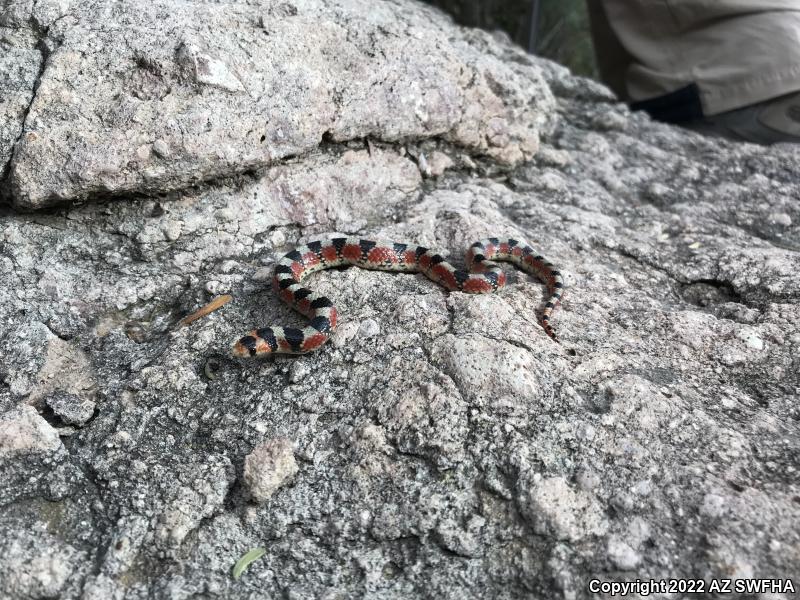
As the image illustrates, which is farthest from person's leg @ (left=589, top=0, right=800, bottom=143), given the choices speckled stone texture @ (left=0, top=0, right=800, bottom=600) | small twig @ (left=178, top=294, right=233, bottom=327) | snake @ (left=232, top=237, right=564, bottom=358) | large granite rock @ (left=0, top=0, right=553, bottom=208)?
small twig @ (left=178, top=294, right=233, bottom=327)

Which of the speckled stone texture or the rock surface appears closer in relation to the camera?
the speckled stone texture

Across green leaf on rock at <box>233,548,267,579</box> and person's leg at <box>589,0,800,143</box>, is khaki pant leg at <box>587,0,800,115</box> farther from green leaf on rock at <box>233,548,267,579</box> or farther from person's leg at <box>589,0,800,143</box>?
green leaf on rock at <box>233,548,267,579</box>

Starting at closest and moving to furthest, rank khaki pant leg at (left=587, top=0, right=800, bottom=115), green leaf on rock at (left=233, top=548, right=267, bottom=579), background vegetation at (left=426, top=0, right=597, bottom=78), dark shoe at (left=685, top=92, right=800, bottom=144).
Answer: green leaf on rock at (left=233, top=548, right=267, bottom=579)
khaki pant leg at (left=587, top=0, right=800, bottom=115)
dark shoe at (left=685, top=92, right=800, bottom=144)
background vegetation at (left=426, top=0, right=597, bottom=78)

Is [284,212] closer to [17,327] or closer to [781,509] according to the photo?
[17,327]

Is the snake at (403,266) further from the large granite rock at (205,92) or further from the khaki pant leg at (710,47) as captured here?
the khaki pant leg at (710,47)

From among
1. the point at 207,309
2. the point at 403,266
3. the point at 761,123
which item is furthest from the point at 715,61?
the point at 207,309

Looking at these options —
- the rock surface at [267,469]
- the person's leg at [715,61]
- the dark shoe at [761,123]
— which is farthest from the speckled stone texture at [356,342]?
the person's leg at [715,61]

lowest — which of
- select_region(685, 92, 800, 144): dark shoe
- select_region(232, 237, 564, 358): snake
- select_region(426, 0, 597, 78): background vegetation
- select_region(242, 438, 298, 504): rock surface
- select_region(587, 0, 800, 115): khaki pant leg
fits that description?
select_region(426, 0, 597, 78): background vegetation
